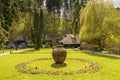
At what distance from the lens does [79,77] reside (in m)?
17.5

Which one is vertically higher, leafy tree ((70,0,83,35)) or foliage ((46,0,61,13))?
foliage ((46,0,61,13))

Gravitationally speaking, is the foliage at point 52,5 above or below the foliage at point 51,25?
above

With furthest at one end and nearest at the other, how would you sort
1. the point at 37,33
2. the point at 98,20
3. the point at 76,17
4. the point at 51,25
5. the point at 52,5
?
1. the point at 52,5
2. the point at 51,25
3. the point at 76,17
4. the point at 37,33
5. the point at 98,20

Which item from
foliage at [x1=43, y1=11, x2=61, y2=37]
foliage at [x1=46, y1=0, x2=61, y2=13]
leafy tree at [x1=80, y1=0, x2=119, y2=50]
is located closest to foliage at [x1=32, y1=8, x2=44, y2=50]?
leafy tree at [x1=80, y1=0, x2=119, y2=50]

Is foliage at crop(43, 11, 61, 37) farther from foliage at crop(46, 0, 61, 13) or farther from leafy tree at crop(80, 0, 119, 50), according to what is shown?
leafy tree at crop(80, 0, 119, 50)

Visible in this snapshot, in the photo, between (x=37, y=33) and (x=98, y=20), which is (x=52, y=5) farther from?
(x=98, y=20)

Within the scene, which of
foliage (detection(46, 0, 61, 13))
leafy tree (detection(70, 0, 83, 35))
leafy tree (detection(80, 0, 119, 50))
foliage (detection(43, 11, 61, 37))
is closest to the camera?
leafy tree (detection(80, 0, 119, 50))

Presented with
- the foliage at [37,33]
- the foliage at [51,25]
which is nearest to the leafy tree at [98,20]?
the foliage at [37,33]

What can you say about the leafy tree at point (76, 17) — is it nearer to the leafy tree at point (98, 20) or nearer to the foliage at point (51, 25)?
the leafy tree at point (98, 20)

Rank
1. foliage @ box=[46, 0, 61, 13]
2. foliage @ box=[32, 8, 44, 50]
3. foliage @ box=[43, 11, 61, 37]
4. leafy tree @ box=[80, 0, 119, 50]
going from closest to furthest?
1. leafy tree @ box=[80, 0, 119, 50]
2. foliage @ box=[32, 8, 44, 50]
3. foliage @ box=[43, 11, 61, 37]
4. foliage @ box=[46, 0, 61, 13]

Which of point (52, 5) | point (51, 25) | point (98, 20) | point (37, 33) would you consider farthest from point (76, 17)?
point (52, 5)

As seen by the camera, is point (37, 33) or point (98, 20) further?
point (37, 33)

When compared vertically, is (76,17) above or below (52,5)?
below

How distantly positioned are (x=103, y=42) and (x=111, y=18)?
5073 millimetres
